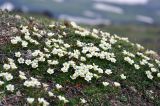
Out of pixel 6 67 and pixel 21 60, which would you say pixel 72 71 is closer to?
pixel 21 60

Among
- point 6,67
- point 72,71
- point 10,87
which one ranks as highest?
point 72,71

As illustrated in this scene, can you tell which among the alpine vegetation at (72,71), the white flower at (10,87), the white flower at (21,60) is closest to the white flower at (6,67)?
the alpine vegetation at (72,71)

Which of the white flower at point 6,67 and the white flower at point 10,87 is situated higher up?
the white flower at point 6,67

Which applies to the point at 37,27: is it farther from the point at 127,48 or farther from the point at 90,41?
the point at 127,48

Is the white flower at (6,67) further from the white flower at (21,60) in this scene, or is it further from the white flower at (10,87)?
the white flower at (10,87)

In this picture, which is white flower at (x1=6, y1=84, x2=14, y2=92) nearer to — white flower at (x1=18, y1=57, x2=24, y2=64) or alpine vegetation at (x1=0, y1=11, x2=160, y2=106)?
alpine vegetation at (x1=0, y1=11, x2=160, y2=106)

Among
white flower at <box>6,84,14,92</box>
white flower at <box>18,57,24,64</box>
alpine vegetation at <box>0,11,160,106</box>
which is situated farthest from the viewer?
white flower at <box>18,57,24,64</box>

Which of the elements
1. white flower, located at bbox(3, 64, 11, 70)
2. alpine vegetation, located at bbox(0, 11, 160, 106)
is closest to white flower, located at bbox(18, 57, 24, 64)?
alpine vegetation, located at bbox(0, 11, 160, 106)

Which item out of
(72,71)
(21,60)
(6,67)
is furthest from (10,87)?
(72,71)
